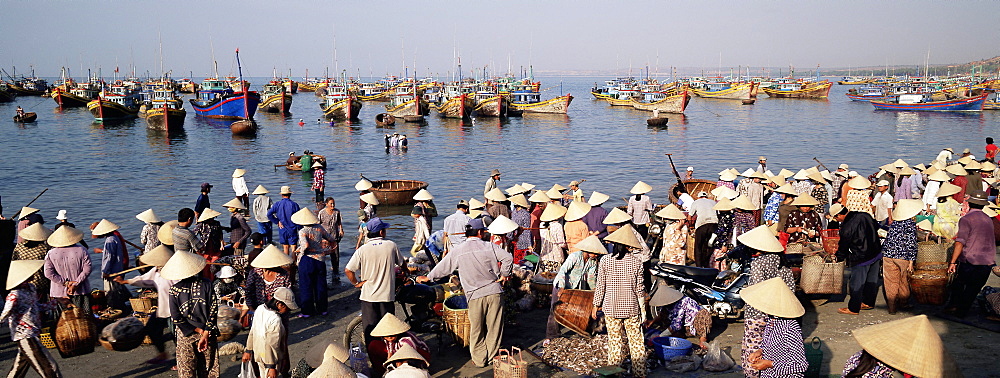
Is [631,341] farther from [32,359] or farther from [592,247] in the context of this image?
[32,359]

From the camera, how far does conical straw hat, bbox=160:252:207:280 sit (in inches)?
243

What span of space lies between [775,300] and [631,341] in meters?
1.82

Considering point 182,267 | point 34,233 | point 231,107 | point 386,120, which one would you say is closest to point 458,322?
point 182,267

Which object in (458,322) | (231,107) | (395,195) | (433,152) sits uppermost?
(231,107)

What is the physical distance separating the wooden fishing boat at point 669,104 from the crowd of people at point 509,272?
181ft

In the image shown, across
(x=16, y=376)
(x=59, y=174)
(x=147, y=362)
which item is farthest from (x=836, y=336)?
(x=59, y=174)

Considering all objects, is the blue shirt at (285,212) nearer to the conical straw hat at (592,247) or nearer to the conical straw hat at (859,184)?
the conical straw hat at (592,247)

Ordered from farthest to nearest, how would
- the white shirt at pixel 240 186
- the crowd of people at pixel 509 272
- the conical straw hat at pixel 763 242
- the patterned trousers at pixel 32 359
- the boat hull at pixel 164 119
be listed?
1. the boat hull at pixel 164 119
2. the white shirt at pixel 240 186
3. the conical straw hat at pixel 763 242
4. the patterned trousers at pixel 32 359
5. the crowd of people at pixel 509 272

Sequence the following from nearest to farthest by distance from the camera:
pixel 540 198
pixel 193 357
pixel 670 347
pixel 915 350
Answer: pixel 915 350
pixel 193 357
pixel 670 347
pixel 540 198

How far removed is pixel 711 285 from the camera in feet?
27.3

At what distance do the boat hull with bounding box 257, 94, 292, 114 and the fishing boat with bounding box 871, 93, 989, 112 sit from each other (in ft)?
190

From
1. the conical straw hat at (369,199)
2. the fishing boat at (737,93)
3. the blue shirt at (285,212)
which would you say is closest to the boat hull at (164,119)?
the conical straw hat at (369,199)

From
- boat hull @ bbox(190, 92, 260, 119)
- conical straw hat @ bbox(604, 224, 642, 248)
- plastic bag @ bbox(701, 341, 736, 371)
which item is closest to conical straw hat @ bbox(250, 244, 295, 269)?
conical straw hat @ bbox(604, 224, 642, 248)

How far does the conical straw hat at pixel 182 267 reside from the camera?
618cm
